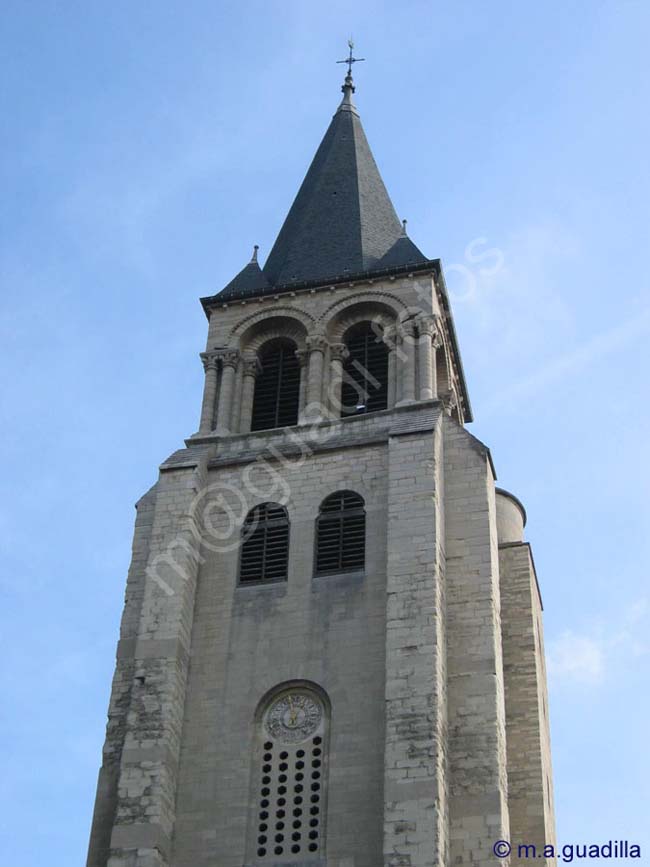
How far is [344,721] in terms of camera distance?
2364 cm

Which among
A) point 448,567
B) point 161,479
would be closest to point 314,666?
point 448,567

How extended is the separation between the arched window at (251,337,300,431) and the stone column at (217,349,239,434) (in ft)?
1.95

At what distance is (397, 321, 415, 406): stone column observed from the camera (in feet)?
94.2

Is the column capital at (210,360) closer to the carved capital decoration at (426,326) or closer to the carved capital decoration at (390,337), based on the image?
the carved capital decoration at (390,337)

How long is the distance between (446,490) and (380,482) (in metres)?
1.30

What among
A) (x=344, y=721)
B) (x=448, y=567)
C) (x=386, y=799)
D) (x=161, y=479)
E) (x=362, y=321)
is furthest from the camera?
(x=362, y=321)

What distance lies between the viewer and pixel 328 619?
983 inches

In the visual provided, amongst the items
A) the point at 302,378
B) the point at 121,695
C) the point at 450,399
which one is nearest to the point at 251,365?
the point at 302,378

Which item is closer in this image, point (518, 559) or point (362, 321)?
point (518, 559)

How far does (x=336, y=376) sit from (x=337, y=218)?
574cm

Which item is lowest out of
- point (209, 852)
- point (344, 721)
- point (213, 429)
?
point (209, 852)

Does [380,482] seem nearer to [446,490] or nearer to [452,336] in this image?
[446,490]

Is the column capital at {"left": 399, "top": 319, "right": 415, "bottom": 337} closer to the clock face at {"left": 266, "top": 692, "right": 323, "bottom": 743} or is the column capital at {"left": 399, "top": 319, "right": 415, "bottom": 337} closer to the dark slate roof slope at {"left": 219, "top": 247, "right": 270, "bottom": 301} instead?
the dark slate roof slope at {"left": 219, "top": 247, "right": 270, "bottom": 301}

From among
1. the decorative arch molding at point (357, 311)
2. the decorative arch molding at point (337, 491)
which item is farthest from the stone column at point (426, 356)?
the decorative arch molding at point (337, 491)
